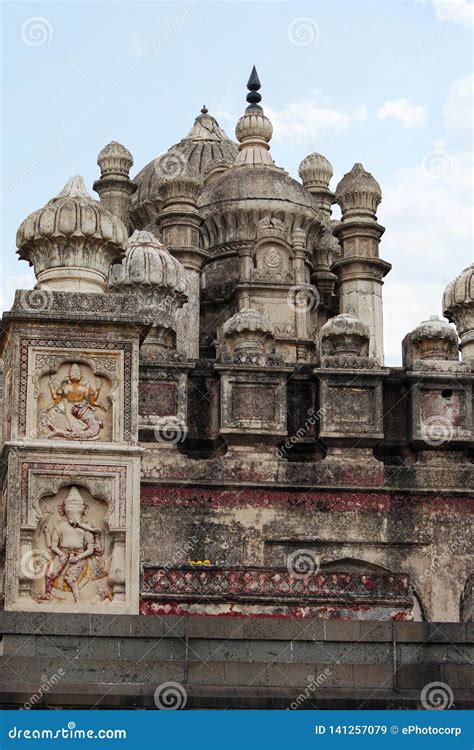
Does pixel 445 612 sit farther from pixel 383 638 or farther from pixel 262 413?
pixel 383 638

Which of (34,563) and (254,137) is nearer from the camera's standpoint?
(34,563)

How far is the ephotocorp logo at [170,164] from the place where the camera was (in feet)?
92.2

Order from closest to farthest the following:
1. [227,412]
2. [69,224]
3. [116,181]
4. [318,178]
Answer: [69,224], [227,412], [116,181], [318,178]

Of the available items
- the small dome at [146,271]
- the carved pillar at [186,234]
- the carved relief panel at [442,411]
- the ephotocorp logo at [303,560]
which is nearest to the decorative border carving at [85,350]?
the ephotocorp logo at [303,560]

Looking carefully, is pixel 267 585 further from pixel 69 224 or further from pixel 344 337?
pixel 344 337

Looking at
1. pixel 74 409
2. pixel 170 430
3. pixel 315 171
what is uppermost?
pixel 315 171

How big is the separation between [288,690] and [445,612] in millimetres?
8010

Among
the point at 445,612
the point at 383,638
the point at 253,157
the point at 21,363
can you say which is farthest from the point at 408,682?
the point at 253,157

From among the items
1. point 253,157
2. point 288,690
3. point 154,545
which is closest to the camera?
point 288,690

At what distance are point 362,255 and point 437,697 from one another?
14.5 m

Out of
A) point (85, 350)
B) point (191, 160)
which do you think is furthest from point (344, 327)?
point (191, 160)

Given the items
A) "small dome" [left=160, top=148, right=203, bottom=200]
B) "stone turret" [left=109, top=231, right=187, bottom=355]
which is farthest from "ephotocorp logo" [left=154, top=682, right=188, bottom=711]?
"small dome" [left=160, top=148, right=203, bottom=200]

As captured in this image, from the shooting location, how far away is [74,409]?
16.4 metres

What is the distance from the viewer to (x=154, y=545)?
851 inches
